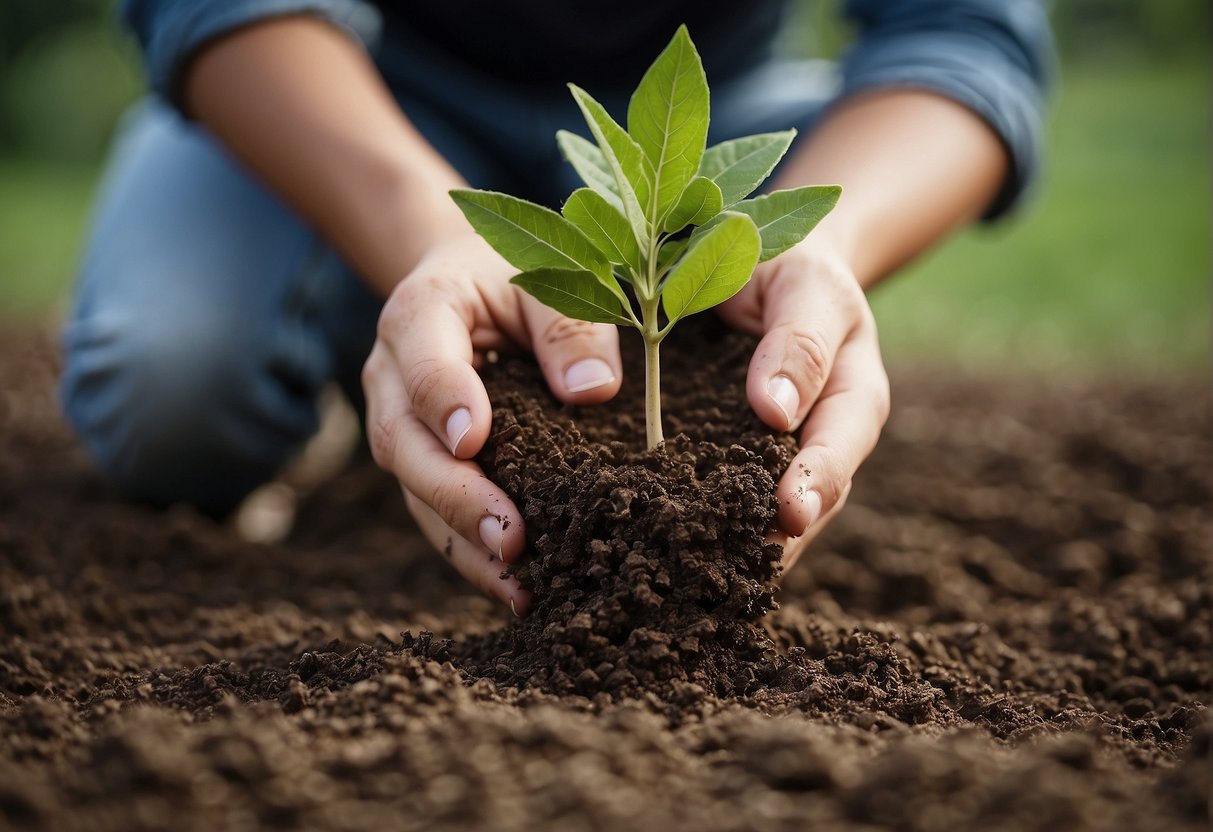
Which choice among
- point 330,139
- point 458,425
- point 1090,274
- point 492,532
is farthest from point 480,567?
point 1090,274

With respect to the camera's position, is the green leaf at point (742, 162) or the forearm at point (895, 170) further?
the forearm at point (895, 170)

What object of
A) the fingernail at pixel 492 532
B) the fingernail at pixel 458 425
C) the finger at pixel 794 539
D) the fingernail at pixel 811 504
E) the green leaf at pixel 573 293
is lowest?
the fingernail at pixel 492 532

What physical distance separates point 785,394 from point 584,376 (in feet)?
0.92

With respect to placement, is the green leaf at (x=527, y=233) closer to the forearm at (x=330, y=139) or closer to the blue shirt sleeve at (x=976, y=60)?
the forearm at (x=330, y=139)

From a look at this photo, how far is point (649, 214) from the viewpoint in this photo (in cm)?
132

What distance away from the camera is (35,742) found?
3.66 ft

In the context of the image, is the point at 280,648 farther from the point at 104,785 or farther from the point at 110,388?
the point at 110,388

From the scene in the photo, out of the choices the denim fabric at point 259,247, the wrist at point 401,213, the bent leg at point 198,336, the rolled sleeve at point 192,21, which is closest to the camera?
the wrist at point 401,213

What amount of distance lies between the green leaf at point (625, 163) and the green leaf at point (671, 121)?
0.04ft

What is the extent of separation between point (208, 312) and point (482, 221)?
143 cm

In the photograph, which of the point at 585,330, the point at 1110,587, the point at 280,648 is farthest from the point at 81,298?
the point at 1110,587

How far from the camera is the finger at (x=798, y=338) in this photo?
1366 millimetres

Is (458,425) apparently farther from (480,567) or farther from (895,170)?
(895,170)

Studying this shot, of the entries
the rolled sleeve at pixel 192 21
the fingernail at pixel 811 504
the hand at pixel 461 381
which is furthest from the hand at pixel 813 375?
the rolled sleeve at pixel 192 21
